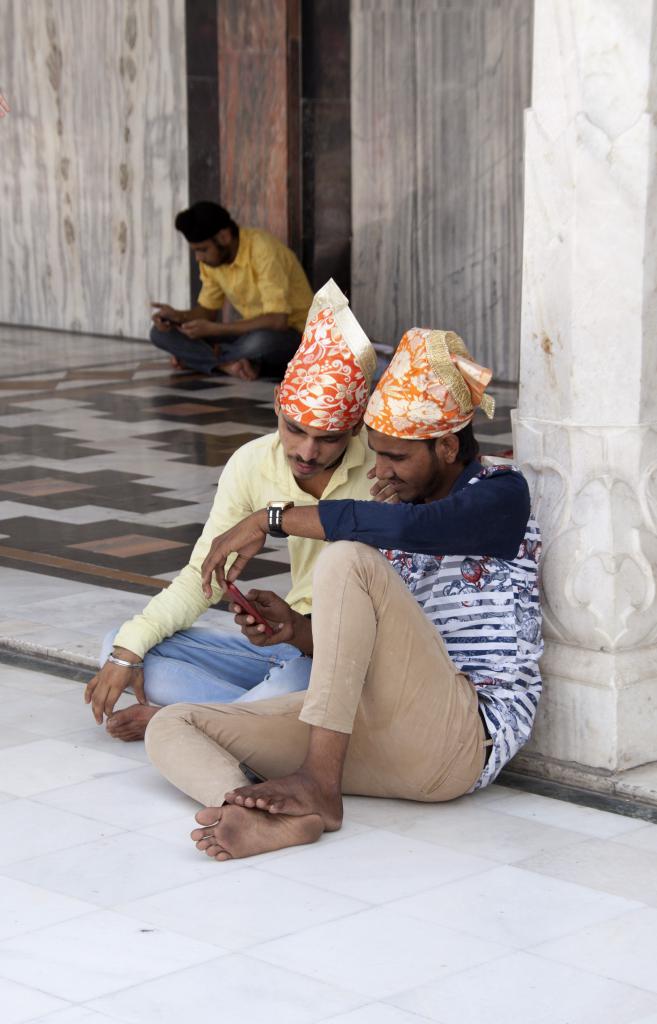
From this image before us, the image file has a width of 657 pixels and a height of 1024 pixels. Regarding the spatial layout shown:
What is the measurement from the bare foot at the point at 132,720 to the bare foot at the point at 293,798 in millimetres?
584

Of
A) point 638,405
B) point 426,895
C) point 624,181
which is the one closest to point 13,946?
point 426,895

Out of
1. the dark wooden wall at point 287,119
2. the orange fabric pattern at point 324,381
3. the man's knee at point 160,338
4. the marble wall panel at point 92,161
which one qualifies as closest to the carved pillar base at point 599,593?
the orange fabric pattern at point 324,381

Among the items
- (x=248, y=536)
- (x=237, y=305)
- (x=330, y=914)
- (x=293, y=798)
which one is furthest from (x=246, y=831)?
(x=237, y=305)

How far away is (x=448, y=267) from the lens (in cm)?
1034

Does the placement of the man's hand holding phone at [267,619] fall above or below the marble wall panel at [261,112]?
below

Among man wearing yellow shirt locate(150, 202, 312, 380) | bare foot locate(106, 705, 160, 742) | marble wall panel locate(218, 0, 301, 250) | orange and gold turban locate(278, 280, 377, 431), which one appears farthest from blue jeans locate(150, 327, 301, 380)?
orange and gold turban locate(278, 280, 377, 431)

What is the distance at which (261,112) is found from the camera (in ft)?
35.2

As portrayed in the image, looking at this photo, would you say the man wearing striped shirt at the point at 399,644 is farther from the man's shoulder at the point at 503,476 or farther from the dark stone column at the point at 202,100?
the dark stone column at the point at 202,100

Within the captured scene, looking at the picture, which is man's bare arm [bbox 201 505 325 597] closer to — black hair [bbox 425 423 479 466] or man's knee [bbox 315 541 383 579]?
man's knee [bbox 315 541 383 579]

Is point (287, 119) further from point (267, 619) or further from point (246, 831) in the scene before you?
point (246, 831)

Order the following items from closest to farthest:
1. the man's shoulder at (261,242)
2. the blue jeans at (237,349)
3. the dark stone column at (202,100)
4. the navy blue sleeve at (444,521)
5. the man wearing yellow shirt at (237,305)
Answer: the navy blue sleeve at (444,521) < the man wearing yellow shirt at (237,305) < the man's shoulder at (261,242) < the blue jeans at (237,349) < the dark stone column at (202,100)

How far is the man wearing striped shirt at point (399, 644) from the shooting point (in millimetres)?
3314

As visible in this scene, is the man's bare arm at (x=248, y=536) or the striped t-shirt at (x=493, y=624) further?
the striped t-shirt at (x=493, y=624)

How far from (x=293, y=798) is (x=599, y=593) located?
0.78m
